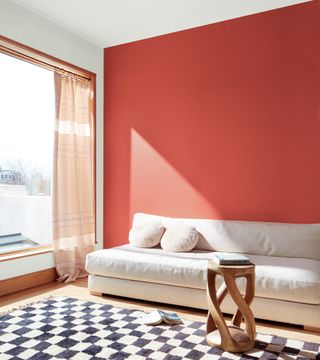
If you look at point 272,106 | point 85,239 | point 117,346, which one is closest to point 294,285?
point 117,346

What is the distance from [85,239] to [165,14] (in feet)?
8.83

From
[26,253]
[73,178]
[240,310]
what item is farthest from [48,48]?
[240,310]

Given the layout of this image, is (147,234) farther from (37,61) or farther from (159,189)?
(37,61)

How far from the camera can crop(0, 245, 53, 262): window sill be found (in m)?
3.85

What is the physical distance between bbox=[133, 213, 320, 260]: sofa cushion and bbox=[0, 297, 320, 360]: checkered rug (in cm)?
101

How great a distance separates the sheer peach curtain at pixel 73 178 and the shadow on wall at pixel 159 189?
548mm

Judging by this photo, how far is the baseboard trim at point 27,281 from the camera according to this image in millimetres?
3785

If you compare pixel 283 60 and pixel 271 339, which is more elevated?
pixel 283 60

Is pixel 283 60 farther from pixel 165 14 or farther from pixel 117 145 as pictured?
pixel 117 145

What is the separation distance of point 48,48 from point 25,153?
3.78 ft

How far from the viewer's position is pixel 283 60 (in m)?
3.94

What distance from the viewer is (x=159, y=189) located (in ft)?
15.2

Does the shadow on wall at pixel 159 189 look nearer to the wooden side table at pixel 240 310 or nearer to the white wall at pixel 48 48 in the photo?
the white wall at pixel 48 48

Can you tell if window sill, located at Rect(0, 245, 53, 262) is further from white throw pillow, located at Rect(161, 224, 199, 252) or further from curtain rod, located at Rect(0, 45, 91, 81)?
curtain rod, located at Rect(0, 45, 91, 81)
